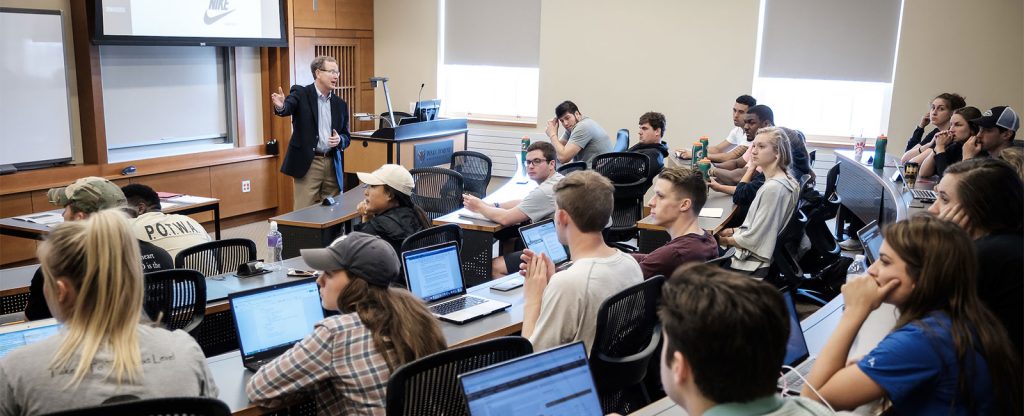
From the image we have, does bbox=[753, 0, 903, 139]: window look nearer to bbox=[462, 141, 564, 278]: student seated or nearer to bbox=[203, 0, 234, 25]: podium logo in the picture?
bbox=[462, 141, 564, 278]: student seated

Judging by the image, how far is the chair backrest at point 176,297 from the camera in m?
3.29

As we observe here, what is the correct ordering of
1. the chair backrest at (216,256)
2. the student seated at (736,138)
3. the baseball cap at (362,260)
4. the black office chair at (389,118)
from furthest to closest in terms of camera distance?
the black office chair at (389,118), the student seated at (736,138), the chair backrest at (216,256), the baseball cap at (362,260)

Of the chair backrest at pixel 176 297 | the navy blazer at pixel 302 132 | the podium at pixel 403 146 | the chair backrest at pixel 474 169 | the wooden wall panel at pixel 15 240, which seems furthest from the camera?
the podium at pixel 403 146

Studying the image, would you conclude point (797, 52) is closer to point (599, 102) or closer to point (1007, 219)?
point (599, 102)

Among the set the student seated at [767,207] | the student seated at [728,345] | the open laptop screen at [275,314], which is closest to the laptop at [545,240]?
the student seated at [767,207]

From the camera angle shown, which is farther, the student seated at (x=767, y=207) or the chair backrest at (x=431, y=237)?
the student seated at (x=767, y=207)

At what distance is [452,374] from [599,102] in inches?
290

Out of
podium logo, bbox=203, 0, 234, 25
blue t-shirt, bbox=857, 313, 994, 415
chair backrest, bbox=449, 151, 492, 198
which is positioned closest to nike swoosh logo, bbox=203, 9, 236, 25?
podium logo, bbox=203, 0, 234, 25

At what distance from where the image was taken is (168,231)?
13.6 ft

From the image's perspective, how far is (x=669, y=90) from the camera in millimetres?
9031

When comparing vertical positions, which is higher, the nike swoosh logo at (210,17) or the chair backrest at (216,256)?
the nike swoosh logo at (210,17)

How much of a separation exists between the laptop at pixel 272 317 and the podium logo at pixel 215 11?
18.3ft

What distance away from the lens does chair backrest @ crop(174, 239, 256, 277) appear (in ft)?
13.0

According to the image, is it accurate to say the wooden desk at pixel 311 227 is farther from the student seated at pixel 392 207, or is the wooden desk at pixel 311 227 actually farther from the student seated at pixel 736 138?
the student seated at pixel 736 138
